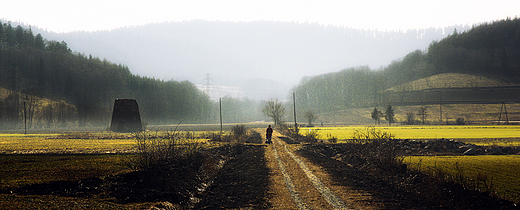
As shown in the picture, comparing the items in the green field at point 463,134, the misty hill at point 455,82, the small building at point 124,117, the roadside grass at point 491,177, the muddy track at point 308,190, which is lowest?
the green field at point 463,134

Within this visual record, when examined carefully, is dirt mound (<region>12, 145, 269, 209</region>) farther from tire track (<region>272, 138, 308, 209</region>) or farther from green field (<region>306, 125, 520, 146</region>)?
green field (<region>306, 125, 520, 146</region>)

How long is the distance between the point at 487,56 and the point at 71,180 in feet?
760

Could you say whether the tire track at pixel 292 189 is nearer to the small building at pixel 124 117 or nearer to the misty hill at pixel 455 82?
the small building at pixel 124 117

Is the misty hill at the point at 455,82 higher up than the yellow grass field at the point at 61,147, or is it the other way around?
the misty hill at the point at 455,82

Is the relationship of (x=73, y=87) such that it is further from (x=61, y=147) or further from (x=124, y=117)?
(x=61, y=147)

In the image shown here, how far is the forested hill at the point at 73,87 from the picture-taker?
107812 millimetres

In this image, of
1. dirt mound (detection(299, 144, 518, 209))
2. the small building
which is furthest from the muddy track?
the small building

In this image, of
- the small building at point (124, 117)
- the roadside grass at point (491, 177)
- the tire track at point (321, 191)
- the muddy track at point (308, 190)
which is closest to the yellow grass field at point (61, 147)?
the muddy track at point (308, 190)

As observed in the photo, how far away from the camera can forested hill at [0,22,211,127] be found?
108 metres

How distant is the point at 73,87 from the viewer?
131125mm

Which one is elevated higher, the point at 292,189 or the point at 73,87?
the point at 73,87

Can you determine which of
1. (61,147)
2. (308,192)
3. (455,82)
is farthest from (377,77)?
(308,192)

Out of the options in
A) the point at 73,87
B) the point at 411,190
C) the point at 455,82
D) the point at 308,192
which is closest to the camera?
the point at 411,190

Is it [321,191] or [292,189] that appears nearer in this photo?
[321,191]
